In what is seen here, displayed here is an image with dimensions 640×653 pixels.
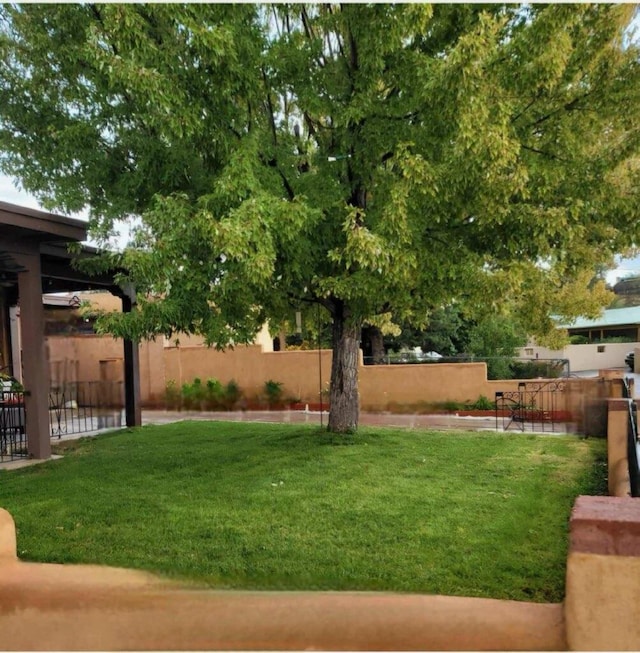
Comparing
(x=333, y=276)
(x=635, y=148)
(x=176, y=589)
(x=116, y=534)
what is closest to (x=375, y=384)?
(x=333, y=276)

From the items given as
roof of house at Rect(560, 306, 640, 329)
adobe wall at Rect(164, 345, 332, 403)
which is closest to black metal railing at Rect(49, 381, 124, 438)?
adobe wall at Rect(164, 345, 332, 403)

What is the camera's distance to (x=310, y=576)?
3.70 meters

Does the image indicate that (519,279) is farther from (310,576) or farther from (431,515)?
(310,576)

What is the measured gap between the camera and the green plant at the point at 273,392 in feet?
50.8

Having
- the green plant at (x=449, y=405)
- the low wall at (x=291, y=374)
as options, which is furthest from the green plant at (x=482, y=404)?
the green plant at (x=449, y=405)

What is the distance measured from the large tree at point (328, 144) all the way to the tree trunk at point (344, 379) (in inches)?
47.5

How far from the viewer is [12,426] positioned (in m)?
9.89

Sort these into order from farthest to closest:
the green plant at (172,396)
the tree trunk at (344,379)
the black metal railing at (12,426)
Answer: the green plant at (172,396)
the black metal railing at (12,426)
the tree trunk at (344,379)

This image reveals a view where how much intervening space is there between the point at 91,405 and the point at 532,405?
9.73m

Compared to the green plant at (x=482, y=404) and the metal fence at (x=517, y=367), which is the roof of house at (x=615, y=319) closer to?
the metal fence at (x=517, y=367)

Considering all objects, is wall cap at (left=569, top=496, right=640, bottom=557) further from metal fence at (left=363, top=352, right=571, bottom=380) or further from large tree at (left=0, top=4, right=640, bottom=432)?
metal fence at (left=363, top=352, right=571, bottom=380)

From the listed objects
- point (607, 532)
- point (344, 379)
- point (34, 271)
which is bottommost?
point (607, 532)

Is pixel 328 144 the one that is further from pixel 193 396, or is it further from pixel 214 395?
pixel 193 396

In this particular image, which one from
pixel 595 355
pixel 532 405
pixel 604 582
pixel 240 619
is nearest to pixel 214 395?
Result: pixel 532 405
